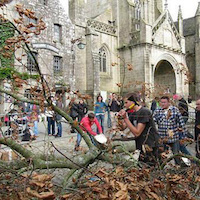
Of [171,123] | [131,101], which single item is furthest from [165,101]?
[131,101]

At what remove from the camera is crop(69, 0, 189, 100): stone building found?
2467 centimetres

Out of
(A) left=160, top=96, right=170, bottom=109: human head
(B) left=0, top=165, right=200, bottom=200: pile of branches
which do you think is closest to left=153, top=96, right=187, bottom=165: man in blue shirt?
(A) left=160, top=96, right=170, bottom=109: human head

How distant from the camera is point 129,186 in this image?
222 centimetres

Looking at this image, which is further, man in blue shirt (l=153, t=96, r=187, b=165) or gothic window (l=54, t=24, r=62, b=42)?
gothic window (l=54, t=24, r=62, b=42)

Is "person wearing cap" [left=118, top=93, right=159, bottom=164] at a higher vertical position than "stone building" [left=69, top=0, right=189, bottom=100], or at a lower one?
lower

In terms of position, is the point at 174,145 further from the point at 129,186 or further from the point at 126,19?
the point at 126,19

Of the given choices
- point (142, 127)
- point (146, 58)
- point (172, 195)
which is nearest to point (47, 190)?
point (172, 195)

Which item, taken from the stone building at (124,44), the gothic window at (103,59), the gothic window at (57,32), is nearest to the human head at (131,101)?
the gothic window at (57,32)

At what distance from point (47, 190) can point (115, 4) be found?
98.7 feet

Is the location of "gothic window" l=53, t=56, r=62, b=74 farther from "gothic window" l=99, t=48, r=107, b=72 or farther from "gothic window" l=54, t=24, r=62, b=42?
"gothic window" l=99, t=48, r=107, b=72

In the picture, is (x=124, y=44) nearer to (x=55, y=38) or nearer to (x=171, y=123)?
(x=55, y=38)

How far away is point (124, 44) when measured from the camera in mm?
29031

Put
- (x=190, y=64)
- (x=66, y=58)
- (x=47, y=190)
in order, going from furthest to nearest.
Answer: (x=190, y=64) → (x=66, y=58) → (x=47, y=190)

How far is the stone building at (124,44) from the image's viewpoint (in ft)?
80.9
